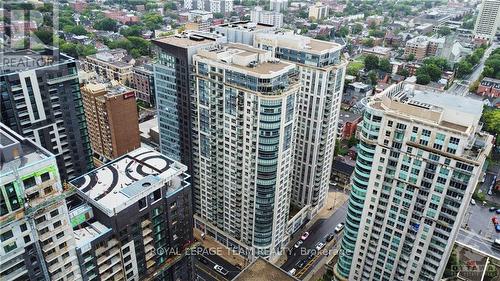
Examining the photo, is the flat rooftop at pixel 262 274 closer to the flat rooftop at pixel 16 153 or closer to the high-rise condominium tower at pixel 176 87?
the flat rooftop at pixel 16 153

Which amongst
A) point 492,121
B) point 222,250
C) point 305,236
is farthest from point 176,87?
point 492,121

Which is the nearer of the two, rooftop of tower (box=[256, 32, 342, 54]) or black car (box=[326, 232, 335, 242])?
rooftop of tower (box=[256, 32, 342, 54])

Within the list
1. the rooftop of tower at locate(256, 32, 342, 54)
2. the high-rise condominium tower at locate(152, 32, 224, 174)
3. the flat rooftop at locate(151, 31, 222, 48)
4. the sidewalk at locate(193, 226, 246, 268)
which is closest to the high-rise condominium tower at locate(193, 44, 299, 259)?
the sidewalk at locate(193, 226, 246, 268)

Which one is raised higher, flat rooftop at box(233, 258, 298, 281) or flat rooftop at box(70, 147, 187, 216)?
flat rooftop at box(70, 147, 187, 216)

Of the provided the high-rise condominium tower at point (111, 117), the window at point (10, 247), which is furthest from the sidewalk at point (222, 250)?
the window at point (10, 247)

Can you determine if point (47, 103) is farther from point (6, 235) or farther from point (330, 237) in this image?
point (330, 237)

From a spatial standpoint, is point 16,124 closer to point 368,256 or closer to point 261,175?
point 261,175

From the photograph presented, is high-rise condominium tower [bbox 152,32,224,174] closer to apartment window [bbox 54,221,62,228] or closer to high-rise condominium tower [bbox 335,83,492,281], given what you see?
high-rise condominium tower [bbox 335,83,492,281]
